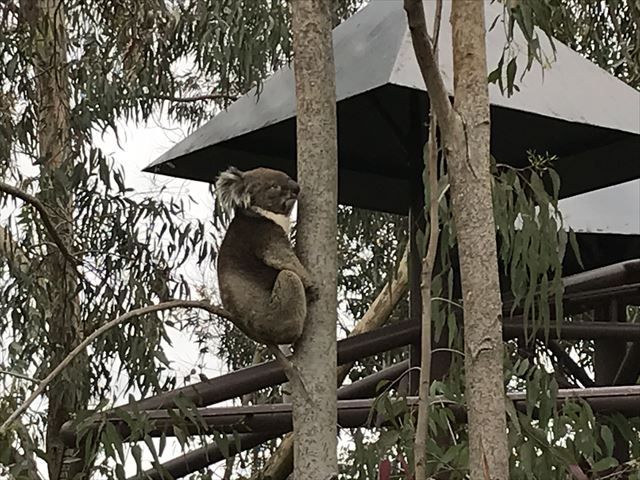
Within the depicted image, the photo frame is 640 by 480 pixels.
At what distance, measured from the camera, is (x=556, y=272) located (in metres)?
2.03

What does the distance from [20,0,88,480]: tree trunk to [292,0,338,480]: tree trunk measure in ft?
4.36

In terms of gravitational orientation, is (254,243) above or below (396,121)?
below

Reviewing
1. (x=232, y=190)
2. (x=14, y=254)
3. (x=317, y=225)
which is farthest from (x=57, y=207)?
(x=317, y=225)

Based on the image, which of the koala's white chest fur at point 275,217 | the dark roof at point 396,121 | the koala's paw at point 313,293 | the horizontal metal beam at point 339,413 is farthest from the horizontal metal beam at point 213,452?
the koala's paw at point 313,293

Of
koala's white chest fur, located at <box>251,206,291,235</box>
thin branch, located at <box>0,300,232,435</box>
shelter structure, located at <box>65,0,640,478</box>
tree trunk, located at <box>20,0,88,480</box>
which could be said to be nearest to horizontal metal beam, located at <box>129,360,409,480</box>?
shelter structure, located at <box>65,0,640,478</box>

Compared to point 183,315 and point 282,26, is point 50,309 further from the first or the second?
point 183,315

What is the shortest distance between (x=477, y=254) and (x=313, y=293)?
1.63 ft

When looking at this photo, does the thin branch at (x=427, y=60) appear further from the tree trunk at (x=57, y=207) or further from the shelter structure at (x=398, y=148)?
the tree trunk at (x=57, y=207)

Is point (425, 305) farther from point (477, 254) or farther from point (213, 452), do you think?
point (213, 452)

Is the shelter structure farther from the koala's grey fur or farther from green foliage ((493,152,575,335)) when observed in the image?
green foliage ((493,152,575,335))

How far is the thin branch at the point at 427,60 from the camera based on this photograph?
154 centimetres

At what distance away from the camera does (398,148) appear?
354 cm

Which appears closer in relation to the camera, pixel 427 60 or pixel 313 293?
pixel 427 60

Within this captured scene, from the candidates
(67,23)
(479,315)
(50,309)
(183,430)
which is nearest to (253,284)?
(183,430)
